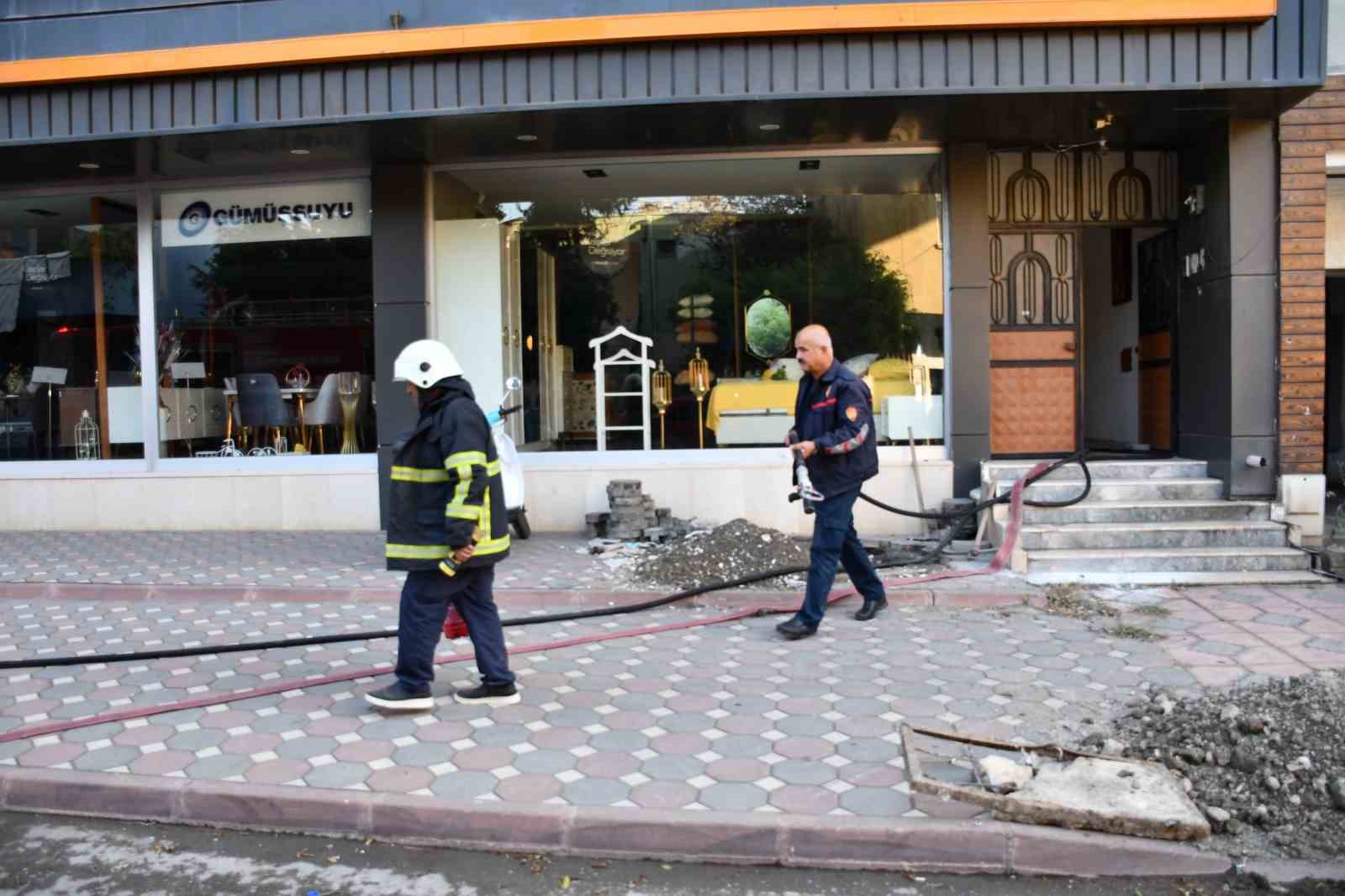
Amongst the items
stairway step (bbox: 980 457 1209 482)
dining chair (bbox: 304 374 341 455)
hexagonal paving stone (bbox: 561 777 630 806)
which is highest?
dining chair (bbox: 304 374 341 455)

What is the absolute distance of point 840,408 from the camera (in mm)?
Result: 6520

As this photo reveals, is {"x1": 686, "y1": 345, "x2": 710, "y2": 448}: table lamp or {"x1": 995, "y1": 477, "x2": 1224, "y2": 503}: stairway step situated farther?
{"x1": 686, "y1": 345, "x2": 710, "y2": 448}: table lamp

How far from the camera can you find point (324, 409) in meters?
11.3

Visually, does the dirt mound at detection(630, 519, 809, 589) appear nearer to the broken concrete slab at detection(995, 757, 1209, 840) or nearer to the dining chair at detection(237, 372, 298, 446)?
the broken concrete slab at detection(995, 757, 1209, 840)

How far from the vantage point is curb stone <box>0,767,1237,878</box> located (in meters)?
3.84

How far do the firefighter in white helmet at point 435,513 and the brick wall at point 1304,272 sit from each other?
7564mm

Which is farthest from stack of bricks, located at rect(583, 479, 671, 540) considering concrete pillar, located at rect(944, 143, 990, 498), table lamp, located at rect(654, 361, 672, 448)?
concrete pillar, located at rect(944, 143, 990, 498)

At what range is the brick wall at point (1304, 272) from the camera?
9.34 m

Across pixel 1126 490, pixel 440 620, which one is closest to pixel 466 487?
pixel 440 620

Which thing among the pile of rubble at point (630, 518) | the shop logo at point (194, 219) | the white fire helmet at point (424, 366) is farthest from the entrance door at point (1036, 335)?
the shop logo at point (194, 219)

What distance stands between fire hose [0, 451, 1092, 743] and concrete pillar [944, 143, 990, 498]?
72 cm

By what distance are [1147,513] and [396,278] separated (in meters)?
7.26

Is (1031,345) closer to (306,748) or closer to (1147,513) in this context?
(1147,513)

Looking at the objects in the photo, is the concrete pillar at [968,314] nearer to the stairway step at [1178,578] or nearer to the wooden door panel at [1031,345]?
the wooden door panel at [1031,345]
